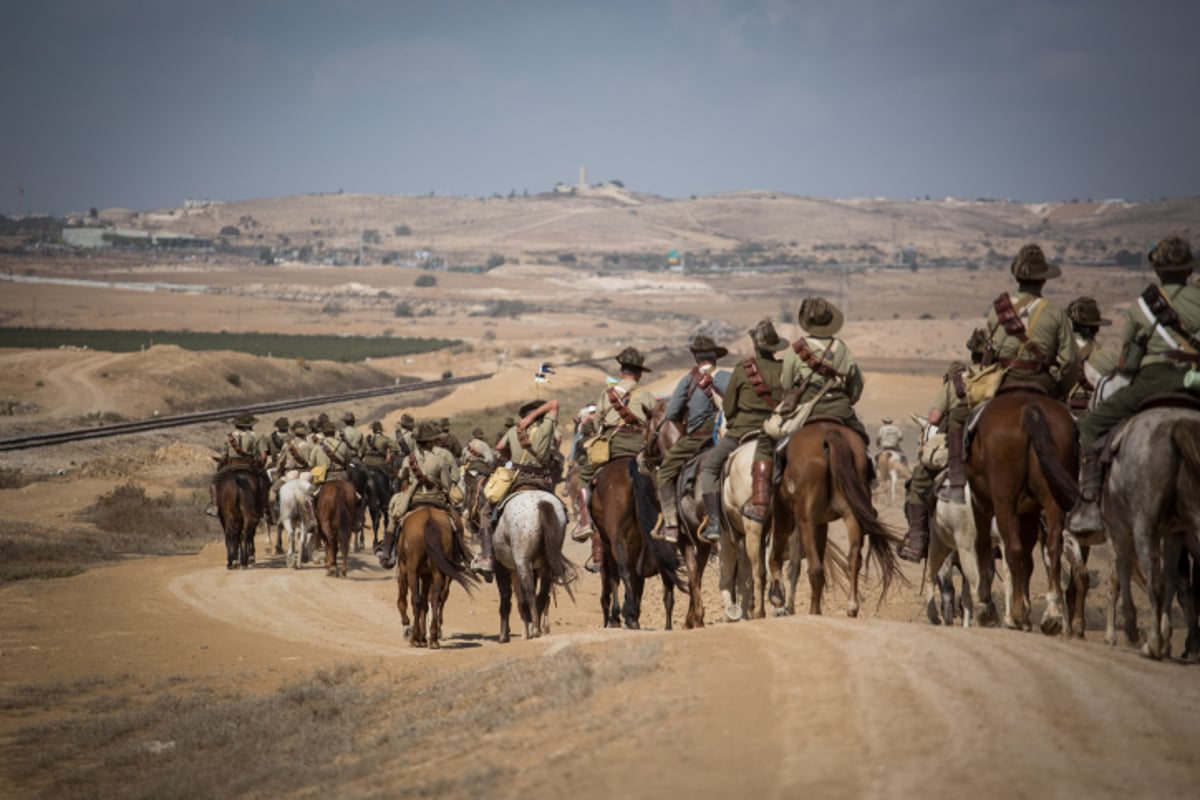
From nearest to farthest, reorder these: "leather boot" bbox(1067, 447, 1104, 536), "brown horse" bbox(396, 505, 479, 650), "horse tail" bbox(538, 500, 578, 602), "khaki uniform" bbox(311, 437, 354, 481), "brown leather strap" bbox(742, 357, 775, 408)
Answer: "leather boot" bbox(1067, 447, 1104, 536), "brown leather strap" bbox(742, 357, 775, 408), "horse tail" bbox(538, 500, 578, 602), "brown horse" bbox(396, 505, 479, 650), "khaki uniform" bbox(311, 437, 354, 481)

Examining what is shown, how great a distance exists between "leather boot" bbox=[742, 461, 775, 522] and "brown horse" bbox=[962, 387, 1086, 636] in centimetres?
206

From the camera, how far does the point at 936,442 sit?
1569cm

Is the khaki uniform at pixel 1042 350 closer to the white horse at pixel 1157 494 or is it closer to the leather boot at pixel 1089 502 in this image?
the leather boot at pixel 1089 502

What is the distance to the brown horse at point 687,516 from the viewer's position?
1475cm

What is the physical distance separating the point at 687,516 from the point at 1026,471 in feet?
14.0

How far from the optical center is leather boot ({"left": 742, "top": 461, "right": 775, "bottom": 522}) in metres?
13.1

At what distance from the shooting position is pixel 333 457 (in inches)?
1005

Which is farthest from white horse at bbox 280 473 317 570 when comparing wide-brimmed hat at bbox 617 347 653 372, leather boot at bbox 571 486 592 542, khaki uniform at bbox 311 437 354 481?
wide-brimmed hat at bbox 617 347 653 372

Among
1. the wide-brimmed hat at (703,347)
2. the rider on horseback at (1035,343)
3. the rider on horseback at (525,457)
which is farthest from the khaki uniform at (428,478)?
the rider on horseback at (1035,343)

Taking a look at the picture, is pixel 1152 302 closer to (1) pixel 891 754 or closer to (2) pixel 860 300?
(1) pixel 891 754

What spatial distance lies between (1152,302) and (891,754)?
4742 millimetres

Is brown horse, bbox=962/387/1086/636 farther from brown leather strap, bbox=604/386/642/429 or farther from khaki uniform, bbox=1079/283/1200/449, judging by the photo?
brown leather strap, bbox=604/386/642/429

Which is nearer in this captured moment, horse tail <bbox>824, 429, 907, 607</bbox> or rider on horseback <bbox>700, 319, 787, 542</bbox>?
horse tail <bbox>824, 429, 907, 607</bbox>

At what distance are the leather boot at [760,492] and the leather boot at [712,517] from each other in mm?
771
